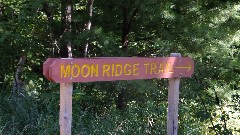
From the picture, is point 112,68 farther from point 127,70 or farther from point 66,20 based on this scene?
point 66,20

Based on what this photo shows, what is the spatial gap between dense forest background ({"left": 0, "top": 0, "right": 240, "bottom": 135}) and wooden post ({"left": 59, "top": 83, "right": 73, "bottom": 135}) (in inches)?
47.5

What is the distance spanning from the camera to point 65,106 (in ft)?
10.3

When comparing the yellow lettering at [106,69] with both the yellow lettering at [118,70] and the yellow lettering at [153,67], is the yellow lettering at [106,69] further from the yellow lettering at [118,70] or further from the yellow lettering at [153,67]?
the yellow lettering at [153,67]

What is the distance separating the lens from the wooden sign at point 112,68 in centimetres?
300

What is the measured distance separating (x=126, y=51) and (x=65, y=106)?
2.36m

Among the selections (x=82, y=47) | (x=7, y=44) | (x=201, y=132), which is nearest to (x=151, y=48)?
(x=82, y=47)

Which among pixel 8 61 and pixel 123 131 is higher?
pixel 8 61

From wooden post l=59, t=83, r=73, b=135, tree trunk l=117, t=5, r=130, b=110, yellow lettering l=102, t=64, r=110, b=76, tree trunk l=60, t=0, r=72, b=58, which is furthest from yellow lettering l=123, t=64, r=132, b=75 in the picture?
tree trunk l=60, t=0, r=72, b=58

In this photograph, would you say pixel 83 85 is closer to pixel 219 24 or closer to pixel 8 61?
pixel 8 61

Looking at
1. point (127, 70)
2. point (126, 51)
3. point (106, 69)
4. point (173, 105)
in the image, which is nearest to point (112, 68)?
point (106, 69)

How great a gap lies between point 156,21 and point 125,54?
65cm

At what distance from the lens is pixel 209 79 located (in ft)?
17.5

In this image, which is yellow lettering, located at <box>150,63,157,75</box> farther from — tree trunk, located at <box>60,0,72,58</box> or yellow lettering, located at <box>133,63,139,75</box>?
tree trunk, located at <box>60,0,72,58</box>

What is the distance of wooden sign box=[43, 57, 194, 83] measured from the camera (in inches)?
118
